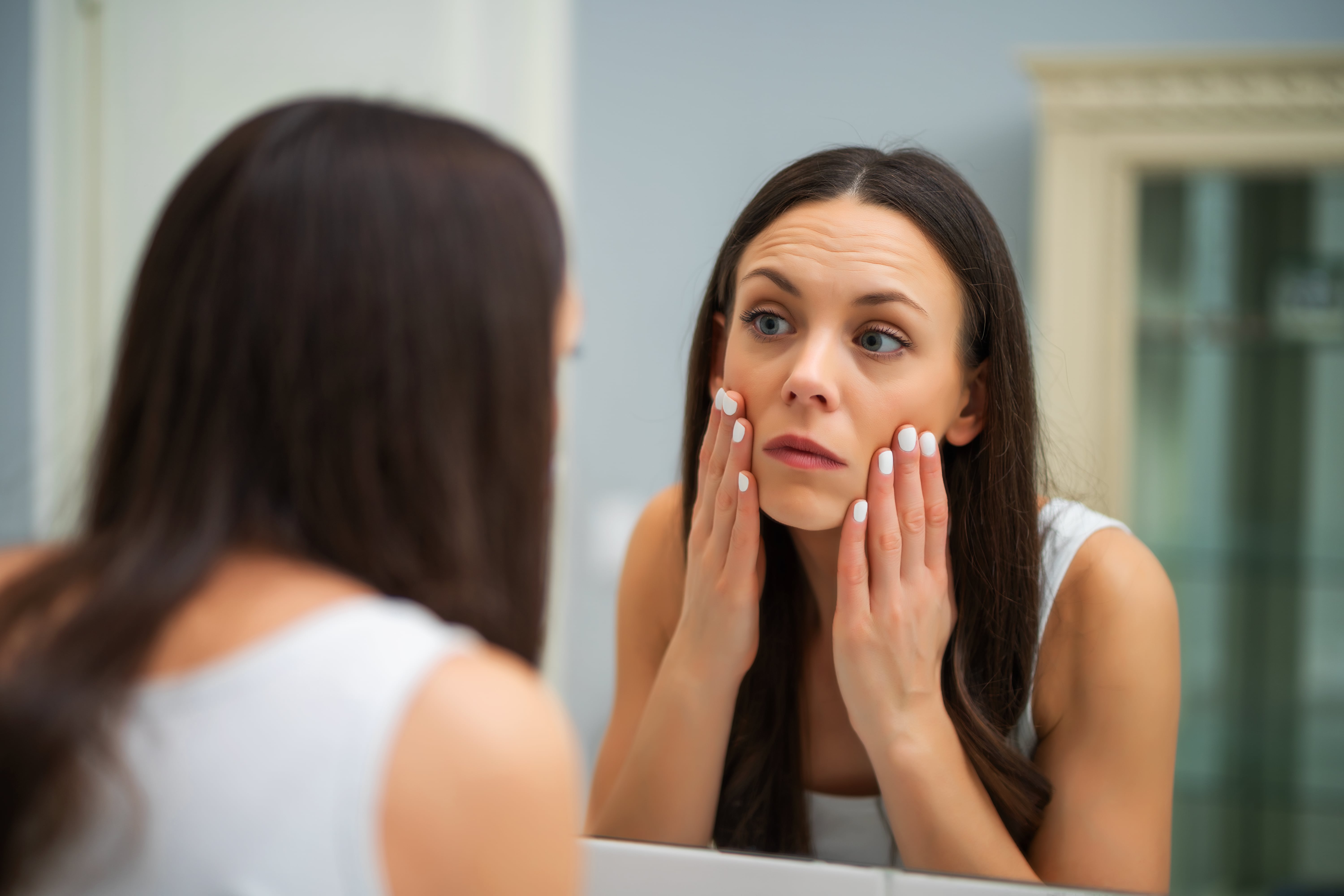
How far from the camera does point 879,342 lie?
1.50 feet

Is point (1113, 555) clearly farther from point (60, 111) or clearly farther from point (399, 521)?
point (60, 111)

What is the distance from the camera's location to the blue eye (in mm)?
468

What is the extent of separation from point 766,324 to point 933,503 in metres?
0.12

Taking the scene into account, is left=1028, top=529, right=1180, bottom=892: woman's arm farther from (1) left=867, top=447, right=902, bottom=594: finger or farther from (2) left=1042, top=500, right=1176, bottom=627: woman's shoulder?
(1) left=867, top=447, right=902, bottom=594: finger

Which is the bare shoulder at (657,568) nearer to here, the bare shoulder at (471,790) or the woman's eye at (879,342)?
the woman's eye at (879,342)

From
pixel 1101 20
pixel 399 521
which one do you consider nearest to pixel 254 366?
pixel 399 521

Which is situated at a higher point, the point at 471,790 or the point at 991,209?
the point at 991,209

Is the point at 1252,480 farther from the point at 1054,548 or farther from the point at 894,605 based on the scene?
the point at 894,605

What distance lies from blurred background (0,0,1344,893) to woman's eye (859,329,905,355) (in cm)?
32

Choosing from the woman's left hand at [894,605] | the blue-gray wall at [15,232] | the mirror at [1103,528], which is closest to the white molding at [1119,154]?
the mirror at [1103,528]

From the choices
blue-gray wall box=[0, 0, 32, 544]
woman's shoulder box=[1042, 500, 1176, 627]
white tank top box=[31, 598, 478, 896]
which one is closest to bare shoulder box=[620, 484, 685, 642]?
woman's shoulder box=[1042, 500, 1176, 627]

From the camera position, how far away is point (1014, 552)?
51 cm

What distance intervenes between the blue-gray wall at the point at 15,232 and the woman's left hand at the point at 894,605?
2.50 ft

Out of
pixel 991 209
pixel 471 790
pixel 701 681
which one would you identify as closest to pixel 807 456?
pixel 701 681
